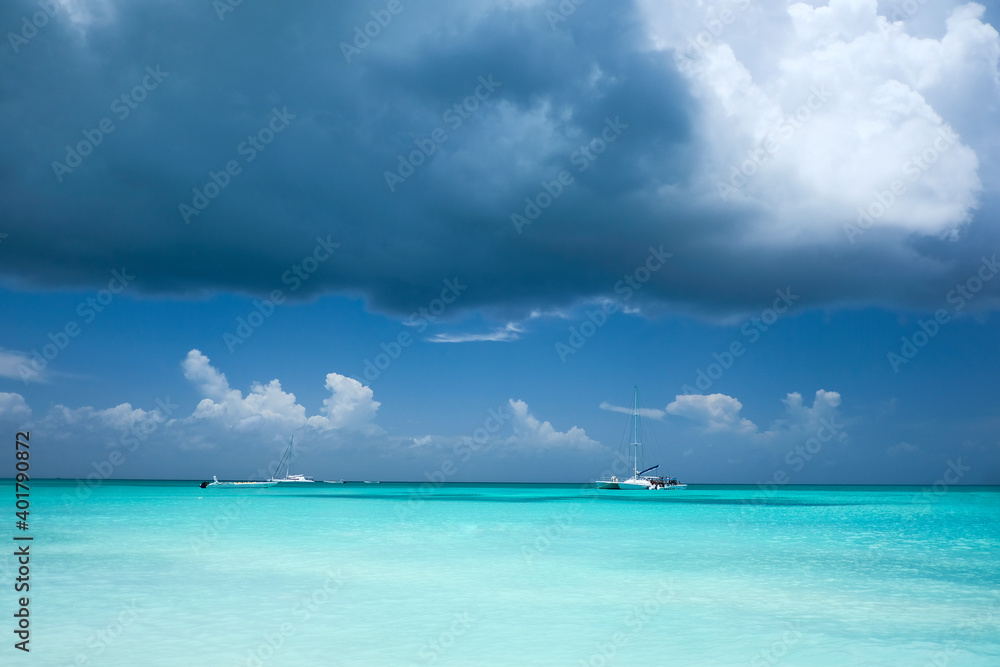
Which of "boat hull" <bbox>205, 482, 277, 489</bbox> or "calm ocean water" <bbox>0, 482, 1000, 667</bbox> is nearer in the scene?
"calm ocean water" <bbox>0, 482, 1000, 667</bbox>

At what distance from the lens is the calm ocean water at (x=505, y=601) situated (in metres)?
12.8

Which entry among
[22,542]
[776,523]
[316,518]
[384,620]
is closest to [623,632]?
[384,620]

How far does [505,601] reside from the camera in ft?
56.9

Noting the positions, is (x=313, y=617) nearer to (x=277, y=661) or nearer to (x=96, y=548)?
(x=277, y=661)

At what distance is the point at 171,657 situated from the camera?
12.1 m

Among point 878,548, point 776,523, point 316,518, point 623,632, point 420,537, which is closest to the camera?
point 623,632

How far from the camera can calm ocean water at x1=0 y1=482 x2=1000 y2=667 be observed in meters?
12.8

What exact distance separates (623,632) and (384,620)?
499 centimetres

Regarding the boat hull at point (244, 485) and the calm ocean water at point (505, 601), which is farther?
the boat hull at point (244, 485)

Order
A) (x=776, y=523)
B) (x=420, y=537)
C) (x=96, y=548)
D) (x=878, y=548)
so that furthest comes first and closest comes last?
1. (x=776, y=523)
2. (x=420, y=537)
3. (x=878, y=548)
4. (x=96, y=548)

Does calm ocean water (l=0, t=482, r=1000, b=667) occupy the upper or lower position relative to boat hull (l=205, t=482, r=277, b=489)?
upper

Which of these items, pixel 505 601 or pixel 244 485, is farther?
pixel 244 485

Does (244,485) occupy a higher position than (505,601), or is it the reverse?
(505,601)

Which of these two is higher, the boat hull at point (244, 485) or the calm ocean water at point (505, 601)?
the calm ocean water at point (505, 601)
